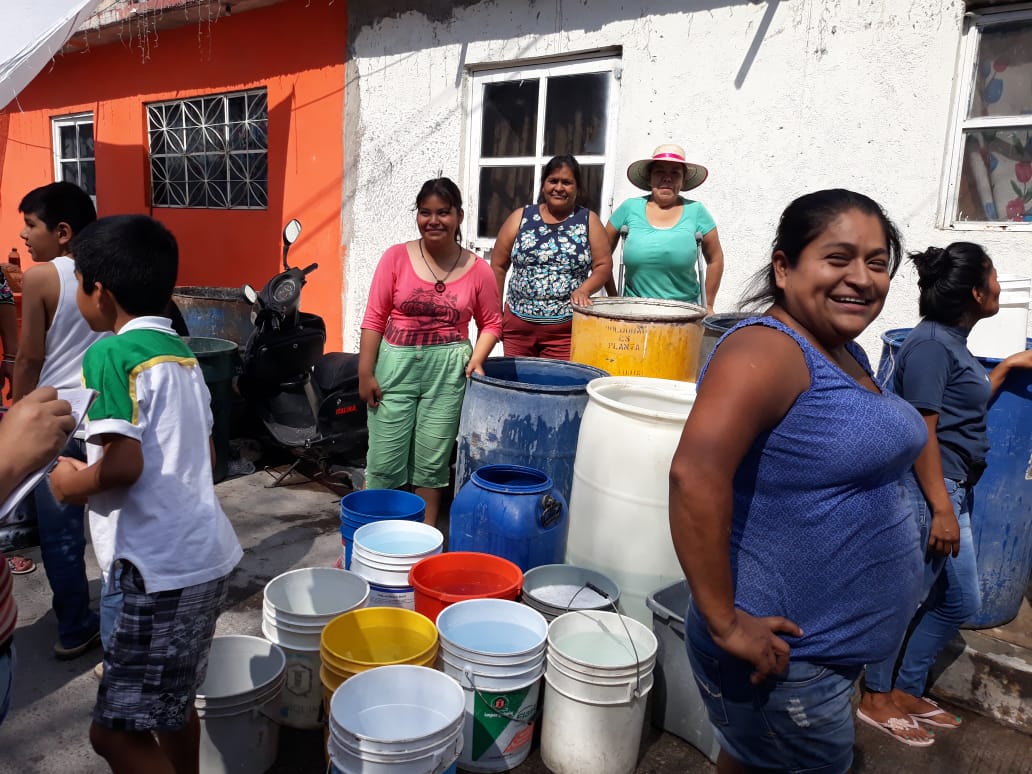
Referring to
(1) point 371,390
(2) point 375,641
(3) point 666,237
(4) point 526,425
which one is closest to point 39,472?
(2) point 375,641

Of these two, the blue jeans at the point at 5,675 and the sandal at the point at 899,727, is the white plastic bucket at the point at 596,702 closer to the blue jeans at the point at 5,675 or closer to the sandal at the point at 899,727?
the sandal at the point at 899,727

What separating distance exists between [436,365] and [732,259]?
7.16ft

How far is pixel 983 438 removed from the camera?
2785 mm

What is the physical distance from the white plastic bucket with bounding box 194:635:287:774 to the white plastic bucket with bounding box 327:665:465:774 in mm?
321

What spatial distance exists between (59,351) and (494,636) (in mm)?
1993

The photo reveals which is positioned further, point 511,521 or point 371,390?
point 371,390

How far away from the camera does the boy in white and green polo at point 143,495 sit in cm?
176

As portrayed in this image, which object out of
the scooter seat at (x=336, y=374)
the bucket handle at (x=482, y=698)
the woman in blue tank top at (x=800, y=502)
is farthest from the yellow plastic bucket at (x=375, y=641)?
the scooter seat at (x=336, y=374)

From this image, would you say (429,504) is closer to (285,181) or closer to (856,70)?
(856,70)

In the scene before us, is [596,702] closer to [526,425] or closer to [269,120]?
[526,425]

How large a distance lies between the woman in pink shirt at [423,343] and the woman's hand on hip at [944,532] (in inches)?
82.3

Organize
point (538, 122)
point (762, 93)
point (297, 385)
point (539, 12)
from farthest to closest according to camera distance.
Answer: point (538, 122), point (539, 12), point (297, 385), point (762, 93)

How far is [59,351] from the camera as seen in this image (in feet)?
9.51

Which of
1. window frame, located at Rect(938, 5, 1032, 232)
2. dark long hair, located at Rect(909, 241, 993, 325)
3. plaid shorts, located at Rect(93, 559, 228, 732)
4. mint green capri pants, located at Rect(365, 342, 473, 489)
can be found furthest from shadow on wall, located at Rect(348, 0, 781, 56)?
plaid shorts, located at Rect(93, 559, 228, 732)
